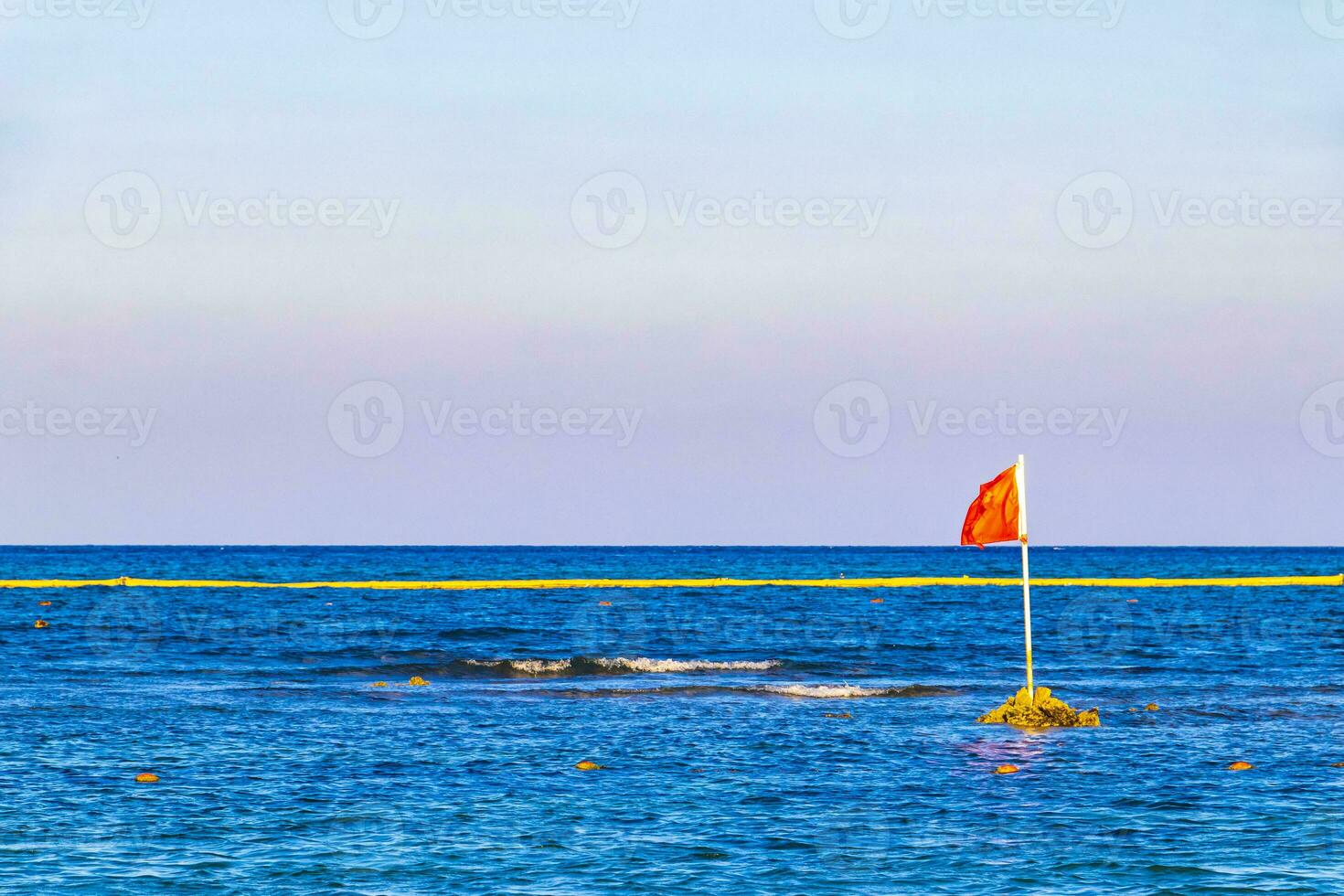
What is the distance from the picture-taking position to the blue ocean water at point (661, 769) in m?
19.3

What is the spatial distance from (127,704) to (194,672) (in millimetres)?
10237

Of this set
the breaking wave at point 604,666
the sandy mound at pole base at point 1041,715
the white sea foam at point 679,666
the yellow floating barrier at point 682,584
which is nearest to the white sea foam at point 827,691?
the white sea foam at point 679,666

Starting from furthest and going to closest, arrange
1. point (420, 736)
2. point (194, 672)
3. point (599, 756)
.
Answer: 1. point (194, 672)
2. point (420, 736)
3. point (599, 756)

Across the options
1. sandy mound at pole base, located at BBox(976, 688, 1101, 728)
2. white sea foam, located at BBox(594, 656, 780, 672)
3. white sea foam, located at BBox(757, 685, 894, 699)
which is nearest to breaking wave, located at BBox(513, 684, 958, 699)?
white sea foam, located at BBox(757, 685, 894, 699)

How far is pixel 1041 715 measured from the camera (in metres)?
32.2

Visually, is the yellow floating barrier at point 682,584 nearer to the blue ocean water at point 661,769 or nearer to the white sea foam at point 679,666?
the blue ocean water at point 661,769

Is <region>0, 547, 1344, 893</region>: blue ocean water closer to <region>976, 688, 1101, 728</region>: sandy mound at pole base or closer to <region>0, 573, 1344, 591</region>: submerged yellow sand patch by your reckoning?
<region>976, 688, 1101, 728</region>: sandy mound at pole base

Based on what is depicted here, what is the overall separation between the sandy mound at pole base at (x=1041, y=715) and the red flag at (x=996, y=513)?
13.1 ft

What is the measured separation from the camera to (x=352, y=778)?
2566 centimetres

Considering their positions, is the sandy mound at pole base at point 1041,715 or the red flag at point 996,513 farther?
the sandy mound at pole base at point 1041,715

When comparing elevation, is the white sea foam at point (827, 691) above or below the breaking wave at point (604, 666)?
below

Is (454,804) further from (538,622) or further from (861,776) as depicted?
(538,622)

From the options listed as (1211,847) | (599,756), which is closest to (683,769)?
(599,756)

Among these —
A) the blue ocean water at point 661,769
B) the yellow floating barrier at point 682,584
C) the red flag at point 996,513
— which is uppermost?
the red flag at point 996,513
